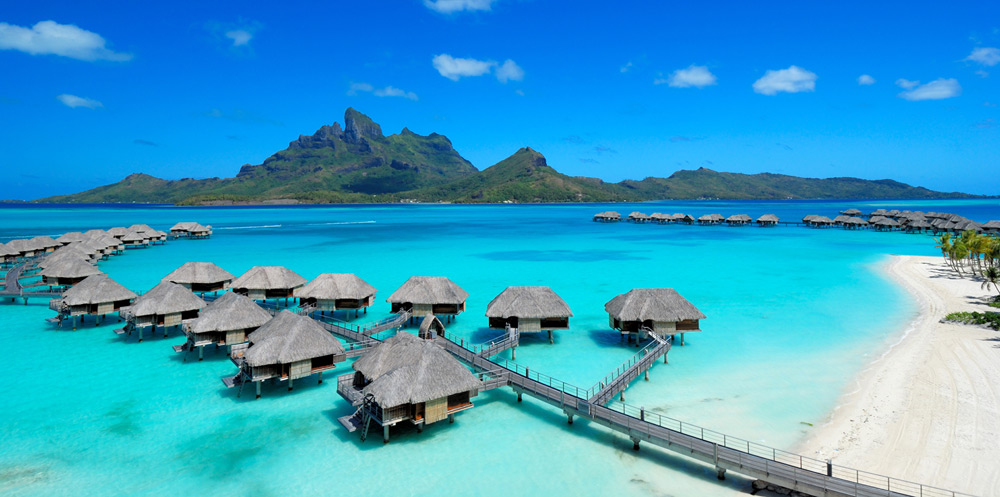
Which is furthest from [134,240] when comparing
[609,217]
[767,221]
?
[767,221]

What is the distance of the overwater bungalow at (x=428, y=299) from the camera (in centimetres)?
2181

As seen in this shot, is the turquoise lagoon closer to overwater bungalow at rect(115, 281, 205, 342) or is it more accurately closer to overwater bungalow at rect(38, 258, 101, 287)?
overwater bungalow at rect(115, 281, 205, 342)

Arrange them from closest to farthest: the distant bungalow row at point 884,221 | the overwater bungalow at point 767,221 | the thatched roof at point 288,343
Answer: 1. the thatched roof at point 288,343
2. the distant bungalow row at point 884,221
3. the overwater bungalow at point 767,221

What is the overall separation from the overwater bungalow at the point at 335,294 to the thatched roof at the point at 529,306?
22.2ft

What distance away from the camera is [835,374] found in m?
16.9

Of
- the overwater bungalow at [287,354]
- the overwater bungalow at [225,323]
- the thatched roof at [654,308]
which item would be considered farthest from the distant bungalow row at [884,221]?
the overwater bungalow at [225,323]

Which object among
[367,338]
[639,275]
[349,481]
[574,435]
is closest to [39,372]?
[367,338]

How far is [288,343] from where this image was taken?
1527cm

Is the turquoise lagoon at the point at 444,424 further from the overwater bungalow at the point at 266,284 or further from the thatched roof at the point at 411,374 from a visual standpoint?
the overwater bungalow at the point at 266,284

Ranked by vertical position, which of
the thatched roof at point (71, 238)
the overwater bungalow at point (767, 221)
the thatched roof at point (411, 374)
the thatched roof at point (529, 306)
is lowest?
the thatched roof at point (411, 374)

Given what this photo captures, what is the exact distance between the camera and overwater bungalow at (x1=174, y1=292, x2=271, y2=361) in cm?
1784

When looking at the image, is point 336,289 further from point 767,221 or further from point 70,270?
point 767,221

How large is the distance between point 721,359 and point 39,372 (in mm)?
A: 24738

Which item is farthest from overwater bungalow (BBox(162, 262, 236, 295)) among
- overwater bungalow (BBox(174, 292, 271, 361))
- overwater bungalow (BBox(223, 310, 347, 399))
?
overwater bungalow (BBox(223, 310, 347, 399))
